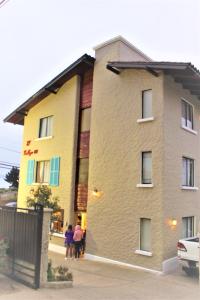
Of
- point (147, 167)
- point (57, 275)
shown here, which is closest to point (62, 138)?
point (147, 167)

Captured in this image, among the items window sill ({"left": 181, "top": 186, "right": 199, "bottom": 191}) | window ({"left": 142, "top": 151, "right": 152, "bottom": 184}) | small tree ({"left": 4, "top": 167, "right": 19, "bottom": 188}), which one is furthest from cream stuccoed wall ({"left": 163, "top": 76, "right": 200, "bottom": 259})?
small tree ({"left": 4, "top": 167, "right": 19, "bottom": 188})

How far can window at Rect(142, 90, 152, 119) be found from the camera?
1667 cm

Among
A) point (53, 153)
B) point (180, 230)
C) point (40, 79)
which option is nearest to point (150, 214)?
point (180, 230)

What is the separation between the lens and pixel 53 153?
21250 millimetres

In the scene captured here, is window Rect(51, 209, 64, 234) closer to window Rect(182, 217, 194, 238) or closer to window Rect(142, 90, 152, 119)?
window Rect(182, 217, 194, 238)

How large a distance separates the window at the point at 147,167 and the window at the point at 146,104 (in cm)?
190

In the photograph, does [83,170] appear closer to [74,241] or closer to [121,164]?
[121,164]

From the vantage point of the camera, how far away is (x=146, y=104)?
55.4 feet

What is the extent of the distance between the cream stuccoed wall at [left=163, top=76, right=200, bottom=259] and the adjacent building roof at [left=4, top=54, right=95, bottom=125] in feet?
18.5

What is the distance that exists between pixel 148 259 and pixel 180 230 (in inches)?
87.4

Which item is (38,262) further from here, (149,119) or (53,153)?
(53,153)

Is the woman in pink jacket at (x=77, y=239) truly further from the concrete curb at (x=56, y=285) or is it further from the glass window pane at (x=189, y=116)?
the glass window pane at (x=189, y=116)

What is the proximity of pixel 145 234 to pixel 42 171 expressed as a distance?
9.19 m

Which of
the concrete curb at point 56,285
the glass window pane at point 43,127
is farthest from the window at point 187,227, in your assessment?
the glass window pane at point 43,127
